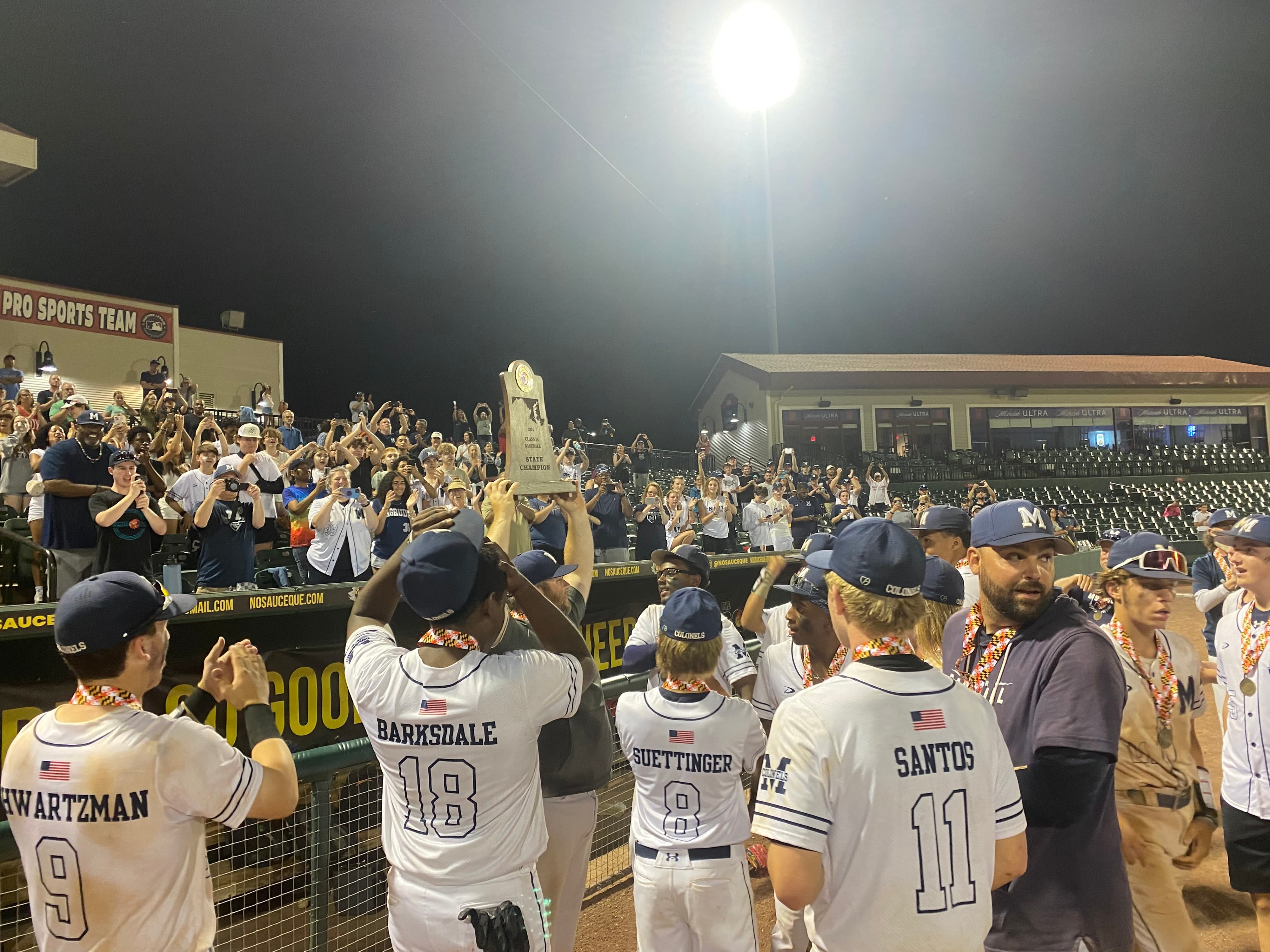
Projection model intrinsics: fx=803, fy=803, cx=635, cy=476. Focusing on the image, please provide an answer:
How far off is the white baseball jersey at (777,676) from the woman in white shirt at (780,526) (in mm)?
11953

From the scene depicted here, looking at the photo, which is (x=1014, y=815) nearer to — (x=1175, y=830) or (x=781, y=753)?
(x=781, y=753)

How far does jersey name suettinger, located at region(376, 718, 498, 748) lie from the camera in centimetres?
243

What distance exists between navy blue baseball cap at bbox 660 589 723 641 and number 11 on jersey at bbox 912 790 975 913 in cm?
147

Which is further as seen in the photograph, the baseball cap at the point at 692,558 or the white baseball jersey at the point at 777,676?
the baseball cap at the point at 692,558

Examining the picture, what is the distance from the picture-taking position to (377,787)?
171 inches

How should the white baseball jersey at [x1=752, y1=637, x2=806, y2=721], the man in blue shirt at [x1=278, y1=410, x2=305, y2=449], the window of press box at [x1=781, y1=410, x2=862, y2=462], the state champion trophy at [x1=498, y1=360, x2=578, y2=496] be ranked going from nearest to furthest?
the white baseball jersey at [x1=752, y1=637, x2=806, y2=721], the state champion trophy at [x1=498, y1=360, x2=578, y2=496], the man in blue shirt at [x1=278, y1=410, x2=305, y2=449], the window of press box at [x1=781, y1=410, x2=862, y2=462]

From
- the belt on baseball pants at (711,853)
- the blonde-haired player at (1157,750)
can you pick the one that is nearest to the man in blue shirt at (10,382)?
the belt on baseball pants at (711,853)

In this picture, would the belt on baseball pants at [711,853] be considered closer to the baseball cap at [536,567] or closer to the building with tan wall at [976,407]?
the baseball cap at [536,567]

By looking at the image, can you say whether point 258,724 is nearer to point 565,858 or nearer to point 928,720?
point 565,858

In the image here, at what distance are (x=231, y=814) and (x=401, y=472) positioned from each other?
298 inches

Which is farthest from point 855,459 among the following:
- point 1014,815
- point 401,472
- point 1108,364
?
point 1014,815

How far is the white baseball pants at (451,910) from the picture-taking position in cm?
243

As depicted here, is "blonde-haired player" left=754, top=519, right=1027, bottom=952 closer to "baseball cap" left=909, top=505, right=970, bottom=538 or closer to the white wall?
"baseball cap" left=909, top=505, right=970, bottom=538

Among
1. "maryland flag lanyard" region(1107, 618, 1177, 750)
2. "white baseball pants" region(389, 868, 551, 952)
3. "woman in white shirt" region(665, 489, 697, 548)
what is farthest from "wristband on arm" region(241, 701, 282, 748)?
"woman in white shirt" region(665, 489, 697, 548)
